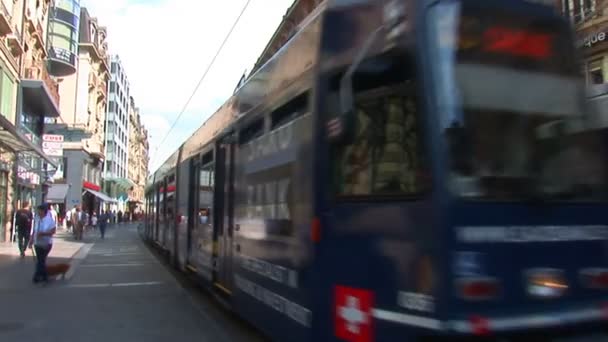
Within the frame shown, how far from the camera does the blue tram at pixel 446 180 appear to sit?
12.1 feet

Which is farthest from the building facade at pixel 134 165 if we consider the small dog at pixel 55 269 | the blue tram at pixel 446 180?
the blue tram at pixel 446 180

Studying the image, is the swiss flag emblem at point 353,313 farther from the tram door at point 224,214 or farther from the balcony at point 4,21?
the balcony at point 4,21

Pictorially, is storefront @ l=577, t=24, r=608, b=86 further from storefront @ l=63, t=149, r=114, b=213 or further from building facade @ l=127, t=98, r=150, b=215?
building facade @ l=127, t=98, r=150, b=215

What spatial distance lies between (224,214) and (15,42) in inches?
913

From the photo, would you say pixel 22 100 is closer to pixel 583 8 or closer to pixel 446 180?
pixel 583 8

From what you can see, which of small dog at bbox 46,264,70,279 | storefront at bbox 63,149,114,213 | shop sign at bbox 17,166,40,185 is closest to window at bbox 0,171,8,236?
shop sign at bbox 17,166,40,185

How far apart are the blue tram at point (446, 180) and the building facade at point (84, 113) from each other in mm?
46487

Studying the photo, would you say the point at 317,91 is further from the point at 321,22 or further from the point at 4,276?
the point at 4,276

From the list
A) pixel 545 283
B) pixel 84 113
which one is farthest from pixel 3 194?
pixel 84 113

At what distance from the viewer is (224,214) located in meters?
7.87

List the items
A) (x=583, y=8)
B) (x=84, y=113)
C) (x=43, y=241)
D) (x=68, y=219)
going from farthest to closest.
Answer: (x=84, y=113), (x=68, y=219), (x=583, y=8), (x=43, y=241)

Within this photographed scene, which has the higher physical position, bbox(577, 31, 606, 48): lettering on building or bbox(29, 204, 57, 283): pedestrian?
bbox(577, 31, 606, 48): lettering on building

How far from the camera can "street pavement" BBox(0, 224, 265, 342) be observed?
296 inches

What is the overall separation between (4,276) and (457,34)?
43.0ft
